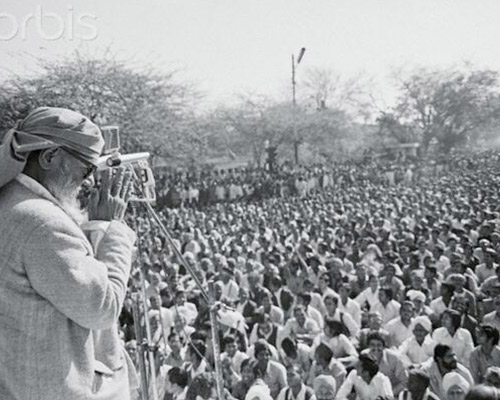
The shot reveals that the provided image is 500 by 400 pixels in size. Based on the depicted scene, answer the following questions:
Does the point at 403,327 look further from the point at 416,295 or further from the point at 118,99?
the point at 118,99

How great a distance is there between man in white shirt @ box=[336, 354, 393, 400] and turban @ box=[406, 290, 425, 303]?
201 cm

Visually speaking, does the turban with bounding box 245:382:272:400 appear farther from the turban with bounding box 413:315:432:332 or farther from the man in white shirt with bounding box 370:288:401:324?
the man in white shirt with bounding box 370:288:401:324

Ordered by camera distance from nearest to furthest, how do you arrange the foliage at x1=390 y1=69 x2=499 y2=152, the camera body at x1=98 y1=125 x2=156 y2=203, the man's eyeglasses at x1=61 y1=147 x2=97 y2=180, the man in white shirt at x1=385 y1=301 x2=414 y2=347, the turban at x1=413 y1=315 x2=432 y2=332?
the man's eyeglasses at x1=61 y1=147 x2=97 y2=180 < the camera body at x1=98 y1=125 x2=156 y2=203 < the turban at x1=413 y1=315 x2=432 y2=332 < the man in white shirt at x1=385 y1=301 x2=414 y2=347 < the foliage at x1=390 y1=69 x2=499 y2=152

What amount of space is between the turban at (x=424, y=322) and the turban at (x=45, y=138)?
5.08m

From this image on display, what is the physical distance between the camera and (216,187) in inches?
934

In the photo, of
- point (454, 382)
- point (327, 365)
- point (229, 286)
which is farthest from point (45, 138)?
point (229, 286)

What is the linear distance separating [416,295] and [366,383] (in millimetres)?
2319

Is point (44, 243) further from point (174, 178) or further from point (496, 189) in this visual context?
point (174, 178)

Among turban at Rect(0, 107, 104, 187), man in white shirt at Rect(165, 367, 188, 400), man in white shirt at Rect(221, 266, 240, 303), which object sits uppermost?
turban at Rect(0, 107, 104, 187)

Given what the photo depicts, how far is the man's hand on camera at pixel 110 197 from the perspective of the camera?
1543mm

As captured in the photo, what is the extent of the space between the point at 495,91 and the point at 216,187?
20.7m

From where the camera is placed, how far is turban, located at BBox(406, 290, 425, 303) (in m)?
6.89

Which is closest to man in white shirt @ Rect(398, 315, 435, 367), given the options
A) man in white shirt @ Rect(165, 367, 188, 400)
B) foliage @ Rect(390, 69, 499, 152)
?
man in white shirt @ Rect(165, 367, 188, 400)

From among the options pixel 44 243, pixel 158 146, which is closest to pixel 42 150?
pixel 44 243
